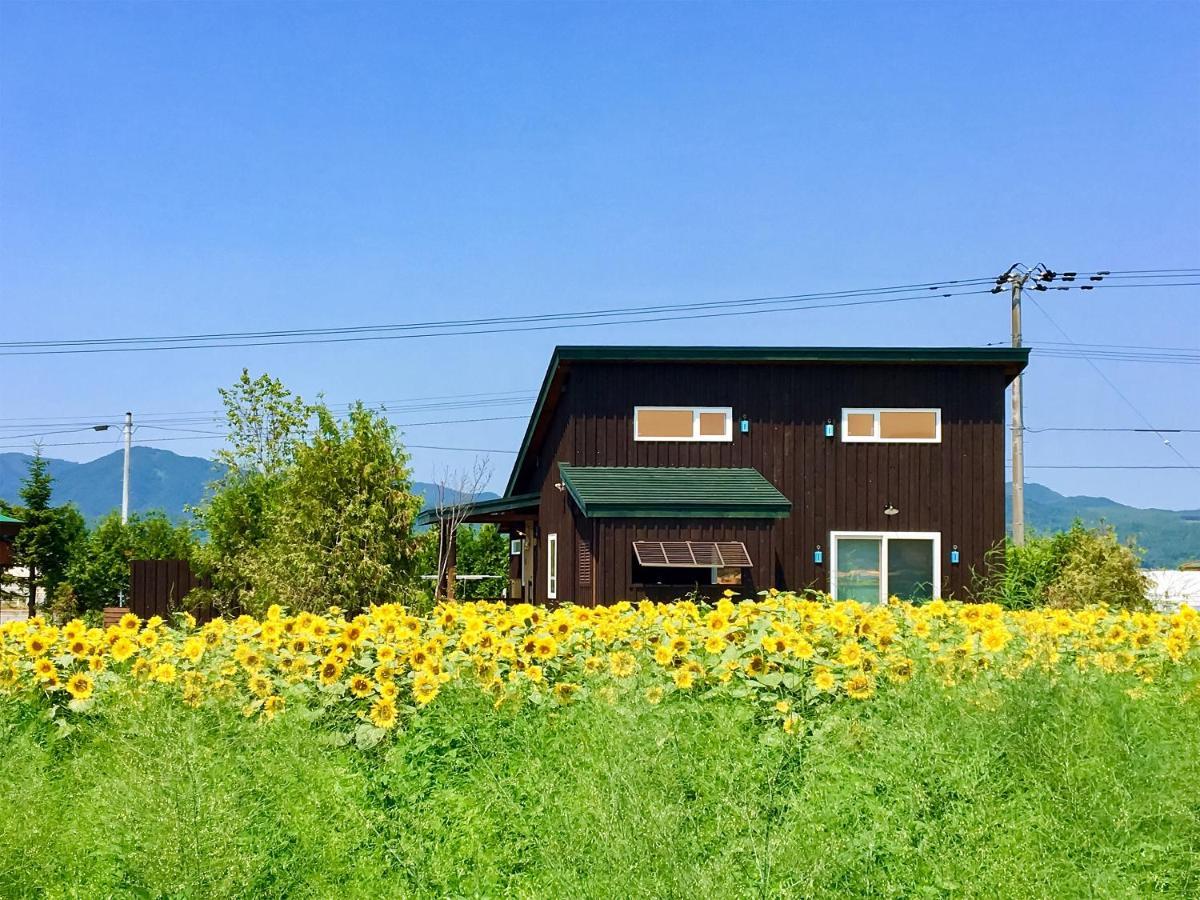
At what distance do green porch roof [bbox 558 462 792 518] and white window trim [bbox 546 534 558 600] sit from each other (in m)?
1.80

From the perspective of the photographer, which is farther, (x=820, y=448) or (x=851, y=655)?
(x=820, y=448)

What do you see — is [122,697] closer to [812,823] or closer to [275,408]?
[812,823]

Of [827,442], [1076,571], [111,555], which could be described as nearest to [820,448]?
[827,442]

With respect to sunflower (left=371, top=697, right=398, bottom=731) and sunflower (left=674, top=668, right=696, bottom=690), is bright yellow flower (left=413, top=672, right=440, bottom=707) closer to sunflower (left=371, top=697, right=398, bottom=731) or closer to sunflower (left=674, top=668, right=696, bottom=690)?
sunflower (left=371, top=697, right=398, bottom=731)

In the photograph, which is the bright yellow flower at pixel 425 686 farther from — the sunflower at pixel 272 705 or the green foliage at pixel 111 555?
the green foliage at pixel 111 555

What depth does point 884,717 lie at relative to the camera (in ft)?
19.3

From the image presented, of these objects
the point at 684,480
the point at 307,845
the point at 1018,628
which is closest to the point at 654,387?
the point at 684,480

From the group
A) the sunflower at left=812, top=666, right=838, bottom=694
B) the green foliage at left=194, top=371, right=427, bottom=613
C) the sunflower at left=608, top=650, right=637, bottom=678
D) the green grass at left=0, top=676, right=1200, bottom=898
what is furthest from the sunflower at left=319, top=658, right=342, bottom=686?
the green foliage at left=194, top=371, right=427, bottom=613

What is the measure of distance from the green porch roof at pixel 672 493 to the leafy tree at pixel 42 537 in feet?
51.9

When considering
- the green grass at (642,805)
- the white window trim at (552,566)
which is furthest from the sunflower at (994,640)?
the white window trim at (552,566)

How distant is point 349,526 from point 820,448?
7.45 meters

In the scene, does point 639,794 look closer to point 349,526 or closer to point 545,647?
point 545,647

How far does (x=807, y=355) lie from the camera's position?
18703mm

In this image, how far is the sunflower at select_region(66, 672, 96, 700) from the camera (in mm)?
6613
